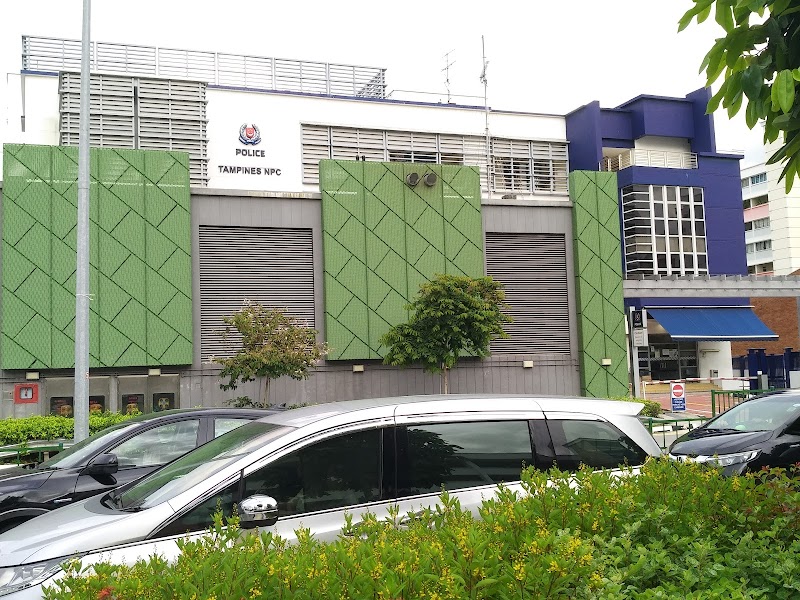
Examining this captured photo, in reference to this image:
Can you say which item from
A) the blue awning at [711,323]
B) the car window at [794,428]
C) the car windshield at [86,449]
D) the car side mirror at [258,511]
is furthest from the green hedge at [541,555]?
the blue awning at [711,323]

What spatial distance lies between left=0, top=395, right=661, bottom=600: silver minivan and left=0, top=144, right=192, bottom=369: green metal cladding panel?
20.8 meters

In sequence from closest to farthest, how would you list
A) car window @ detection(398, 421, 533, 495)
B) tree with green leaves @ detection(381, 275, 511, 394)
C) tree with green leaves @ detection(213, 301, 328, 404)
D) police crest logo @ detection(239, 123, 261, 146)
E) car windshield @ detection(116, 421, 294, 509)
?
car windshield @ detection(116, 421, 294, 509) → car window @ detection(398, 421, 533, 495) → tree with green leaves @ detection(213, 301, 328, 404) → tree with green leaves @ detection(381, 275, 511, 394) → police crest logo @ detection(239, 123, 261, 146)

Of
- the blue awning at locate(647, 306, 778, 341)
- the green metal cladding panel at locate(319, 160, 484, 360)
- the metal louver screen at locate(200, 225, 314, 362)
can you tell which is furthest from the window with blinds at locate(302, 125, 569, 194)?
the blue awning at locate(647, 306, 778, 341)

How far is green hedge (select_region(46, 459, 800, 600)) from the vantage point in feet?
10.5

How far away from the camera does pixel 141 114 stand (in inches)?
1247

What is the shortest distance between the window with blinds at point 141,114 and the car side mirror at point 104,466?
23.8m

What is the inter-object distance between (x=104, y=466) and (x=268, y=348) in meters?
15.5

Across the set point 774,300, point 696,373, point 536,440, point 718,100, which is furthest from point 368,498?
point 774,300

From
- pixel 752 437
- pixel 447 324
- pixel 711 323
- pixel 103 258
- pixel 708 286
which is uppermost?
pixel 103 258

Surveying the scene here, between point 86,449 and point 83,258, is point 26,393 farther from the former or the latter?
point 86,449

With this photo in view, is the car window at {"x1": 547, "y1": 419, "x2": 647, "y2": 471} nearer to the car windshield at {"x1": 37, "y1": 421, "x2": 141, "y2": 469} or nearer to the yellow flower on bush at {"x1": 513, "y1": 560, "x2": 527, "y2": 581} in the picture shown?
the yellow flower on bush at {"x1": 513, "y1": 560, "x2": 527, "y2": 581}

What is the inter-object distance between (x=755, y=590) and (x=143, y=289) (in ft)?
82.1

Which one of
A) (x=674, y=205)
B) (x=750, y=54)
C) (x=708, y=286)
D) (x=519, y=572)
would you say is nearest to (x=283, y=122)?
(x=708, y=286)

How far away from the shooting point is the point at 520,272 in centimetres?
3083
